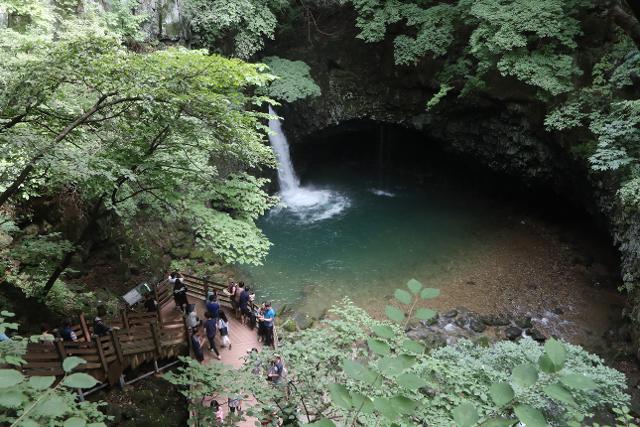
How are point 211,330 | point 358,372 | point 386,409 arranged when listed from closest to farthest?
point 386,409 < point 358,372 < point 211,330

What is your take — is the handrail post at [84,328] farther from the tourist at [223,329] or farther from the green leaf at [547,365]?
the green leaf at [547,365]

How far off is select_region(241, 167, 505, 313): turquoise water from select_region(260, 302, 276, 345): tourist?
3.45m

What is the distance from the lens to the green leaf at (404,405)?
5.31 feet

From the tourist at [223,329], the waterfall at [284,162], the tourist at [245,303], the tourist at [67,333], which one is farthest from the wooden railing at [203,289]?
the waterfall at [284,162]

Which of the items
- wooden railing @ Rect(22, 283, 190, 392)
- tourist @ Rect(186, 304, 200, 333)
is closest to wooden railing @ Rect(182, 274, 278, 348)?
wooden railing @ Rect(22, 283, 190, 392)

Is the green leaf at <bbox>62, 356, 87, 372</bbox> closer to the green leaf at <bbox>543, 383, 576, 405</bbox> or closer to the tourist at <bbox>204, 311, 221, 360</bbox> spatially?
the green leaf at <bbox>543, 383, 576, 405</bbox>

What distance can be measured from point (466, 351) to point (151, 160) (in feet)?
22.2

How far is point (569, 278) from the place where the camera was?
1436 cm

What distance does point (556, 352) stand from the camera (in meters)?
1.48

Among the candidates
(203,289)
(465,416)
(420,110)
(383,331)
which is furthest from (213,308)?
(420,110)

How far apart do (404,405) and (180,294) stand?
30.8 ft

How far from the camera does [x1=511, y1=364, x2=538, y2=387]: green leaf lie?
1.47 metres

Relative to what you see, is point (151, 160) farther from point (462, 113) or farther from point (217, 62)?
point (462, 113)

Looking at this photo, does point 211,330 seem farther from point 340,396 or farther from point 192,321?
point 340,396
